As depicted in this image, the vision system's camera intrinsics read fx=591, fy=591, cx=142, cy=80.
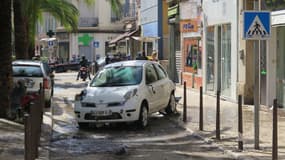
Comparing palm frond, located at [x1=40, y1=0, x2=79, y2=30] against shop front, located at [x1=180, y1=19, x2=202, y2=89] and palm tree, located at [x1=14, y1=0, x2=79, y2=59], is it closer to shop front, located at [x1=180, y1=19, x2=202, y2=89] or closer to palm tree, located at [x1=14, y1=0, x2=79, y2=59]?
palm tree, located at [x1=14, y1=0, x2=79, y2=59]

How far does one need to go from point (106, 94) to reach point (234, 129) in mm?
3071

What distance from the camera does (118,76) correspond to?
14961 mm

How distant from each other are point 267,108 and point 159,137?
5545 mm

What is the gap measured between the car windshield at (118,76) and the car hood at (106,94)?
387 mm

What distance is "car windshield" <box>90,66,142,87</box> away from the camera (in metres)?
14.6

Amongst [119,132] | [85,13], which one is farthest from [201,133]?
[85,13]

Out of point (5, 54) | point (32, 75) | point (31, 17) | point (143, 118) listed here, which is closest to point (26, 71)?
point (32, 75)

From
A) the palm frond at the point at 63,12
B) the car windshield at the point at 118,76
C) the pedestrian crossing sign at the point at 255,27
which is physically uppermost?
the palm frond at the point at 63,12

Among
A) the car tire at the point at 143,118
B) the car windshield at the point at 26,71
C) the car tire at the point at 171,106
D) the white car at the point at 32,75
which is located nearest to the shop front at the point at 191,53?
the car tire at the point at 171,106

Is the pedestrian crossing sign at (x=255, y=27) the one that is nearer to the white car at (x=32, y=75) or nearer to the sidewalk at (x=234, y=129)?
the sidewalk at (x=234, y=129)

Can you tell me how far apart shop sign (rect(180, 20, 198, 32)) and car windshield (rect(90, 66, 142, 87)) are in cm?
1079

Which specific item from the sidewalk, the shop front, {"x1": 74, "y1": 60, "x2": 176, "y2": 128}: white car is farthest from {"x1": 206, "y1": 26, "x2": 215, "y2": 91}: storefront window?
{"x1": 74, "y1": 60, "x2": 176, "y2": 128}: white car

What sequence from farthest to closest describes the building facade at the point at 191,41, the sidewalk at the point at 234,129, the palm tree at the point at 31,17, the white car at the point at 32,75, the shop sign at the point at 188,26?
1. the shop sign at the point at 188,26
2. the building facade at the point at 191,41
3. the palm tree at the point at 31,17
4. the white car at the point at 32,75
5. the sidewalk at the point at 234,129

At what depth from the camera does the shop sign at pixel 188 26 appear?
84.4 ft
